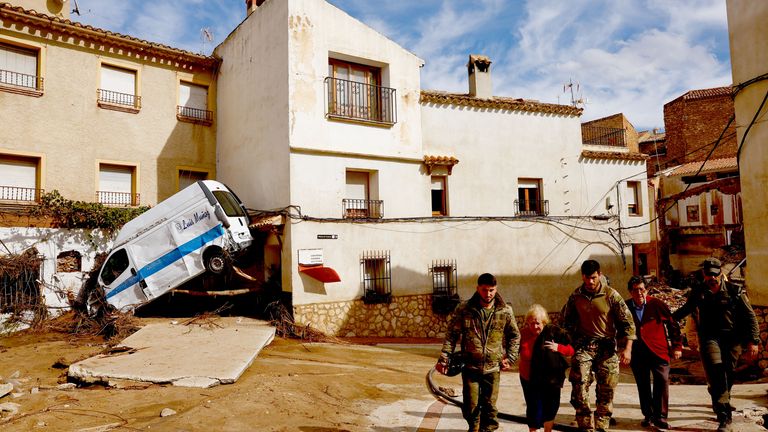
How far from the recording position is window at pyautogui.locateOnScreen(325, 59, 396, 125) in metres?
13.5

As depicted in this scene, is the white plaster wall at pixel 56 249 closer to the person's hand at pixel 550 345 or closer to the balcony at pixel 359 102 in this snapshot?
the balcony at pixel 359 102

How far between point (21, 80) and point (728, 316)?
Answer: 16.4 metres

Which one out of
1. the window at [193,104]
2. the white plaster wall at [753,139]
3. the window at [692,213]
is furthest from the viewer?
the window at [692,213]

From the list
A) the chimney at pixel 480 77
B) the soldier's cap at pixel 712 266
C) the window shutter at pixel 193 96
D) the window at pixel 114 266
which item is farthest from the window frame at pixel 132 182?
the soldier's cap at pixel 712 266

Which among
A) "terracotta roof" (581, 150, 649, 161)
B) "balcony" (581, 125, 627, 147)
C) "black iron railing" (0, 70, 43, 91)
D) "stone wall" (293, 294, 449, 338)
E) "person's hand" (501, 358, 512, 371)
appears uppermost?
"black iron railing" (0, 70, 43, 91)

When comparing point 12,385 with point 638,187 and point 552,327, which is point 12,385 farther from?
point 638,187

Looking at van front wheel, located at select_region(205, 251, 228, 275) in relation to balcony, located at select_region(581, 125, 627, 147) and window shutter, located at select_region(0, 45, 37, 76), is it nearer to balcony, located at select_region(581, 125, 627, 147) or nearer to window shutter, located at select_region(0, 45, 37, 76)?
window shutter, located at select_region(0, 45, 37, 76)

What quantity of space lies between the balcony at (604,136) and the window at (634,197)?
197cm

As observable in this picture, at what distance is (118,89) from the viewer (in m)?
14.5

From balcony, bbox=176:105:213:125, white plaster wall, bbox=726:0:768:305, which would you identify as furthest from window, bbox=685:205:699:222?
balcony, bbox=176:105:213:125

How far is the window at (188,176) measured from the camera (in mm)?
15469

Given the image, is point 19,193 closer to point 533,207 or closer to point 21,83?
point 21,83

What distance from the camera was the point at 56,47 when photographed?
13.5 meters

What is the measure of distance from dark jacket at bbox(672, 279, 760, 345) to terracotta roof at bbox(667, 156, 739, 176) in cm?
2344
